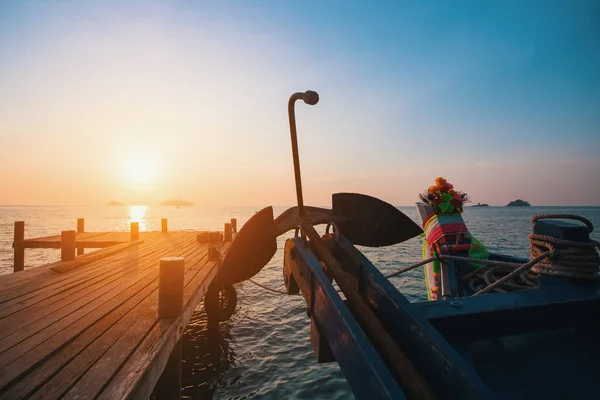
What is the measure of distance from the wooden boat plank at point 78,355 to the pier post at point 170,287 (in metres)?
0.23

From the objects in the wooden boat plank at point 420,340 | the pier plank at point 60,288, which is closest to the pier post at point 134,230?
the pier plank at point 60,288

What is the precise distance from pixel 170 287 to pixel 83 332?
3.51 ft

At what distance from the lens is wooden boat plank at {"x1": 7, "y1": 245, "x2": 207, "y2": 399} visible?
2504 millimetres

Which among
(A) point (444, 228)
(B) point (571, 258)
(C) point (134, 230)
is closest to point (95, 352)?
(B) point (571, 258)

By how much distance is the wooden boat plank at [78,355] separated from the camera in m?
2.50

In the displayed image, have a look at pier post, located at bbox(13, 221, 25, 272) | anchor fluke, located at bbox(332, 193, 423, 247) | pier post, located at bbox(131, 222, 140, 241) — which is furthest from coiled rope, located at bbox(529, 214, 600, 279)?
pier post, located at bbox(13, 221, 25, 272)

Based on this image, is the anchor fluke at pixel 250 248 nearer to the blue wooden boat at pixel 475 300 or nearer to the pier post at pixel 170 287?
the blue wooden boat at pixel 475 300

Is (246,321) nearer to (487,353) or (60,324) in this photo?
(60,324)

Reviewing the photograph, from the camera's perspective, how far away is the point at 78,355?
305 centimetres

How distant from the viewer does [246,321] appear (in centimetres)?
1030

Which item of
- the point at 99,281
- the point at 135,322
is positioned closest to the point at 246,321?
the point at 99,281

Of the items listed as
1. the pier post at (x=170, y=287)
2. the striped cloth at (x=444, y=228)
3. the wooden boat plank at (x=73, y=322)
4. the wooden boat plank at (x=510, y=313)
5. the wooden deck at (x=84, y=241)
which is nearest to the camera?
the wooden boat plank at (x=510, y=313)

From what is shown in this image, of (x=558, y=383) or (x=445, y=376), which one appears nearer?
(x=445, y=376)

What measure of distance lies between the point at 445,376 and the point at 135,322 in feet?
13.3
